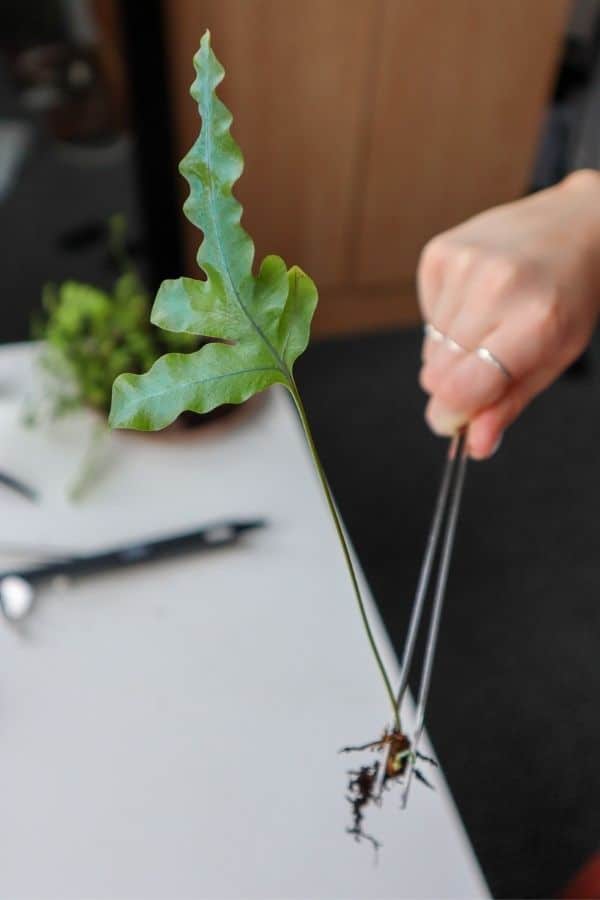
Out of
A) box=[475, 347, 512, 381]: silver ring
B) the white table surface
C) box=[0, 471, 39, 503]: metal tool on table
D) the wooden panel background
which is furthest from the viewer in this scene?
the wooden panel background

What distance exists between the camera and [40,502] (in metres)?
0.76

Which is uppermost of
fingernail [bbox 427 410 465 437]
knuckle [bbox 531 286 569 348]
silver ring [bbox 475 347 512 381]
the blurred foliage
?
knuckle [bbox 531 286 569 348]

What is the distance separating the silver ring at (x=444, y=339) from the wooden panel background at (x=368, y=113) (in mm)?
1122

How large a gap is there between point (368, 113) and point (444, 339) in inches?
47.6

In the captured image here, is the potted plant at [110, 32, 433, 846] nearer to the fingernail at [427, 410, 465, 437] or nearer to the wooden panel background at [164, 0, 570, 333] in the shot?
the fingernail at [427, 410, 465, 437]

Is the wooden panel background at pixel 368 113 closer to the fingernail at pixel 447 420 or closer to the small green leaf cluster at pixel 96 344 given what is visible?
the small green leaf cluster at pixel 96 344

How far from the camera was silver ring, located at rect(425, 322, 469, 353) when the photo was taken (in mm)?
676

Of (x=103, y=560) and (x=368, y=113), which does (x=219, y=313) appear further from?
(x=368, y=113)

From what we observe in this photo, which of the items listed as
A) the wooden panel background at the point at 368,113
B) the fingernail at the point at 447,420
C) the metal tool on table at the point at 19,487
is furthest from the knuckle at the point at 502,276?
the wooden panel background at the point at 368,113

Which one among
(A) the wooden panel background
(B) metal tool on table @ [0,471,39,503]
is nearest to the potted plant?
(B) metal tool on table @ [0,471,39,503]

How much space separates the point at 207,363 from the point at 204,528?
0.41 m

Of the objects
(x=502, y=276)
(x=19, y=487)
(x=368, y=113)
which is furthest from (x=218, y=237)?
(x=368, y=113)

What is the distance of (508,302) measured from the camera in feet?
2.11

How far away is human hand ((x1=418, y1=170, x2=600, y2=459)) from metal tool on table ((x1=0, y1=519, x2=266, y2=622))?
0.72 ft
